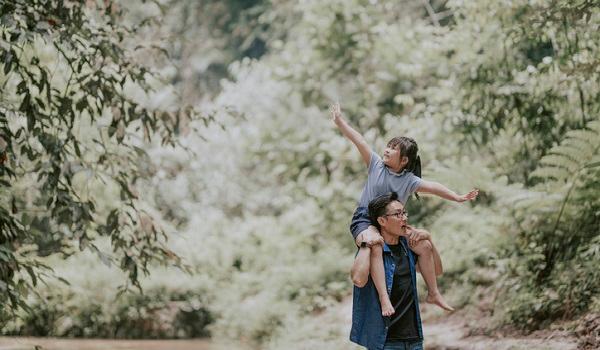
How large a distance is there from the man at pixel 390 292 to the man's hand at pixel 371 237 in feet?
0.13

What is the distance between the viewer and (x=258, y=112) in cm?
1634

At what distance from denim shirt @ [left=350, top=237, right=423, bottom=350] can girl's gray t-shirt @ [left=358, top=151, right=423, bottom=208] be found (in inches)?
15.3

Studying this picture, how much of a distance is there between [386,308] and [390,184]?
2.70 feet

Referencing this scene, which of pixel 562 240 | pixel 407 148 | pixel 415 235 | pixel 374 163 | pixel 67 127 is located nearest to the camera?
pixel 415 235

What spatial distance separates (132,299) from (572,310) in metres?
7.33

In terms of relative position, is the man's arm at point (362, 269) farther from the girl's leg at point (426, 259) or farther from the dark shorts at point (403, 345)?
the girl's leg at point (426, 259)

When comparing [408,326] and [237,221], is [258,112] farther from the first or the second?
[408,326]

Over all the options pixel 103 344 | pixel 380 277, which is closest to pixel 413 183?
pixel 380 277

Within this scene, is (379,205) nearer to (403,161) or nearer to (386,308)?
(403,161)

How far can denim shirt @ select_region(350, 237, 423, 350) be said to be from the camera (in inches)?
161

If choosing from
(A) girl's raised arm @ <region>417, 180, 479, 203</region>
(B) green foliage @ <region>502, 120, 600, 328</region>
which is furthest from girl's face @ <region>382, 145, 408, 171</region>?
(B) green foliage @ <region>502, 120, 600, 328</region>

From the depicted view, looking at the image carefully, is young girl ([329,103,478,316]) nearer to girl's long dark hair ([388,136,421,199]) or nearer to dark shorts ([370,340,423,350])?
girl's long dark hair ([388,136,421,199])

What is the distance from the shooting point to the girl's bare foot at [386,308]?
4020mm

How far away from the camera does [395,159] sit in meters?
4.52
